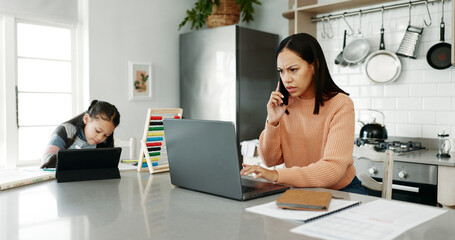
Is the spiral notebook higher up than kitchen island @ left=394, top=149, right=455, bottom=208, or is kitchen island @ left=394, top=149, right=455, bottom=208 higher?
the spiral notebook

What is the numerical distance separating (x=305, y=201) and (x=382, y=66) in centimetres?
245

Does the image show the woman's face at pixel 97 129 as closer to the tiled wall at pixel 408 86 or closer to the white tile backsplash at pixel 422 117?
the tiled wall at pixel 408 86

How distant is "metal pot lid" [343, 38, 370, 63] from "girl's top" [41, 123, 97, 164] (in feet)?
7.09

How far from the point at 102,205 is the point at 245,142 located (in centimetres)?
246

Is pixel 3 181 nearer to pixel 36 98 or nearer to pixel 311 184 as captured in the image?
pixel 311 184

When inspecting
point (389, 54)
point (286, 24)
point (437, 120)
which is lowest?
point (437, 120)

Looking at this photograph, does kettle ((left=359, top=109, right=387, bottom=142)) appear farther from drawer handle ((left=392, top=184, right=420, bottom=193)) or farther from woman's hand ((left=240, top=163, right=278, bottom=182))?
woman's hand ((left=240, top=163, right=278, bottom=182))

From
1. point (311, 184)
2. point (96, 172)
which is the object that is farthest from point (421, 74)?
point (96, 172)

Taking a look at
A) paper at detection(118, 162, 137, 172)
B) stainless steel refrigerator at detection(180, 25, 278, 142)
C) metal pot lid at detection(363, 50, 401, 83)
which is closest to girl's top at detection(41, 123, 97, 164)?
paper at detection(118, 162, 137, 172)

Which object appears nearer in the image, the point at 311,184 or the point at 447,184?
the point at 311,184

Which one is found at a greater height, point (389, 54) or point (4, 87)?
point (389, 54)

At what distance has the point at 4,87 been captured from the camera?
128 inches

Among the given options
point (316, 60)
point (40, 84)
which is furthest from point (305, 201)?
point (40, 84)

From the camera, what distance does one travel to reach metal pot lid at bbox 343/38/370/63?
3381 millimetres
